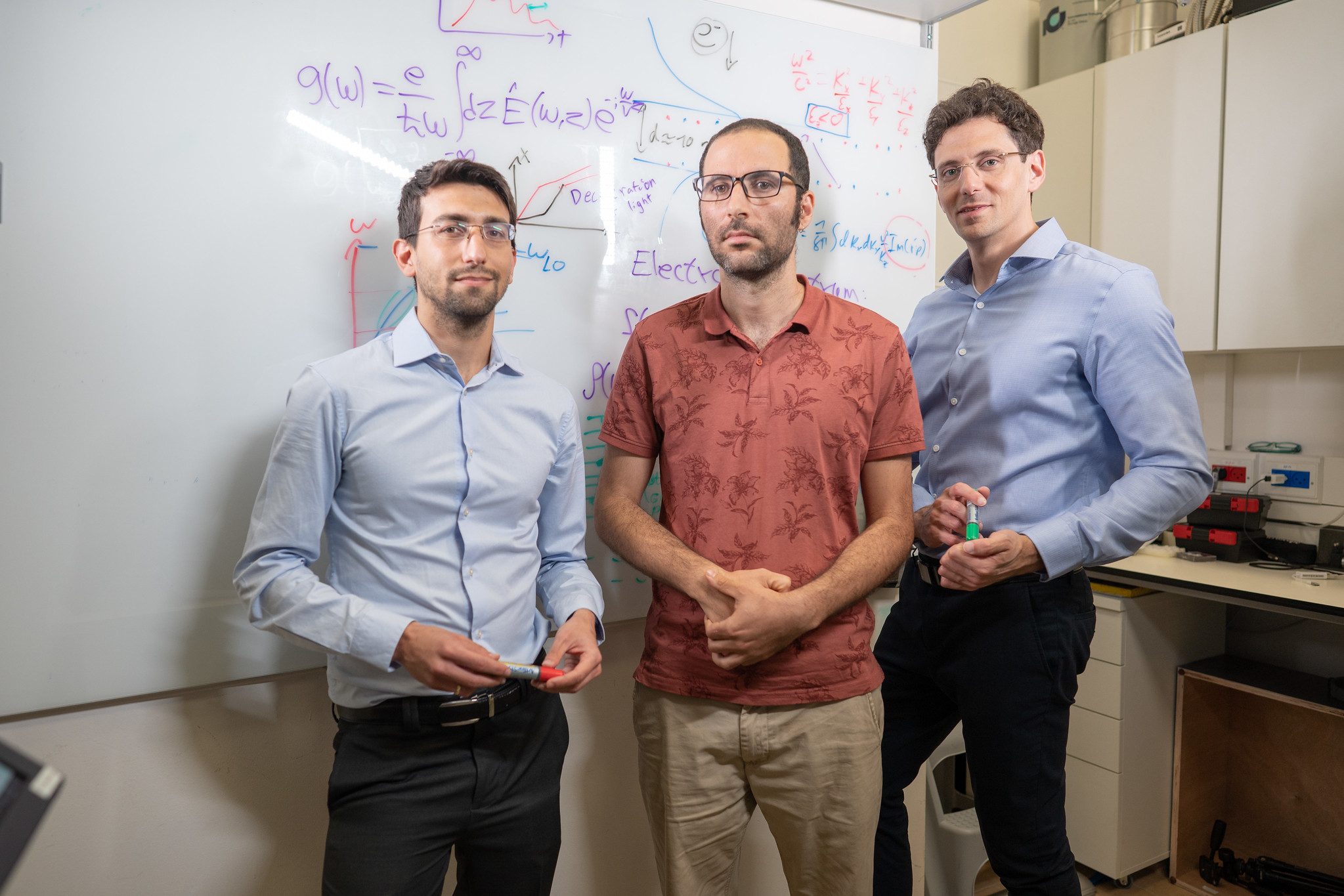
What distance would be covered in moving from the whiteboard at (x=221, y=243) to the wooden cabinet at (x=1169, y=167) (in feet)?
6.09

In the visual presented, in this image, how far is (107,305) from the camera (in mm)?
1228

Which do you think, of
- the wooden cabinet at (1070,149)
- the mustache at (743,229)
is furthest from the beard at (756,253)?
the wooden cabinet at (1070,149)

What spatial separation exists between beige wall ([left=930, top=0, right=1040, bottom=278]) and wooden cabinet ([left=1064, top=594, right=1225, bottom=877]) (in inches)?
54.6

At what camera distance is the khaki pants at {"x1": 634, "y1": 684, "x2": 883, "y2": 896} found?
4.42 feet

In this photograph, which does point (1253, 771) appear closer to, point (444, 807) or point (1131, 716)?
point (1131, 716)

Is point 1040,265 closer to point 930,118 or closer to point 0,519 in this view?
point 930,118

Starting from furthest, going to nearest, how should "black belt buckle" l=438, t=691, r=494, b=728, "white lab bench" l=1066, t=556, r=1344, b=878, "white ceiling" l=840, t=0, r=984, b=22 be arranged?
"white lab bench" l=1066, t=556, r=1344, b=878, "white ceiling" l=840, t=0, r=984, b=22, "black belt buckle" l=438, t=691, r=494, b=728

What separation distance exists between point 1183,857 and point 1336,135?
216 centimetres

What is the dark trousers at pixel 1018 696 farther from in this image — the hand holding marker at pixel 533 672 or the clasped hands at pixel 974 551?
the hand holding marker at pixel 533 672

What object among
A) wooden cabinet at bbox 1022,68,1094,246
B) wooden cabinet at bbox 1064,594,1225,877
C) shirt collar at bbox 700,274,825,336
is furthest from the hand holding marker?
wooden cabinet at bbox 1022,68,1094,246

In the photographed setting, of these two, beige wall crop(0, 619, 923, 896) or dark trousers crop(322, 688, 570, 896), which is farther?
beige wall crop(0, 619, 923, 896)

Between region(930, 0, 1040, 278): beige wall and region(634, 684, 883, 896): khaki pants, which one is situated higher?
region(930, 0, 1040, 278): beige wall

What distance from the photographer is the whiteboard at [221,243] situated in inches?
47.2

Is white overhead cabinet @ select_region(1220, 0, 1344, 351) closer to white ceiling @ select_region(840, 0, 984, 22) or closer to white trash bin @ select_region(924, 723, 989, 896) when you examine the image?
white ceiling @ select_region(840, 0, 984, 22)
